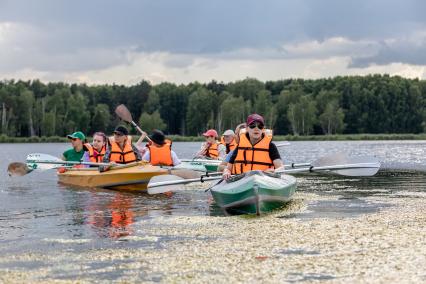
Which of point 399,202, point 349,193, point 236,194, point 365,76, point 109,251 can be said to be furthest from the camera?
point 365,76

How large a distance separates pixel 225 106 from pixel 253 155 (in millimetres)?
81472

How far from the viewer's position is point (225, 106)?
302 feet

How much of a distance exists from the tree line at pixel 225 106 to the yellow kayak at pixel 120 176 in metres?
68.7

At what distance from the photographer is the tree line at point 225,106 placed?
8706 cm

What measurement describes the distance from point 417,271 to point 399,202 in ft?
20.4

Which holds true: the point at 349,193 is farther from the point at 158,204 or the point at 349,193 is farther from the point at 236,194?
the point at 236,194

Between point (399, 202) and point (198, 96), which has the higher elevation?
point (198, 96)

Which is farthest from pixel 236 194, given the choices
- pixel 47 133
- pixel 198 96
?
pixel 198 96

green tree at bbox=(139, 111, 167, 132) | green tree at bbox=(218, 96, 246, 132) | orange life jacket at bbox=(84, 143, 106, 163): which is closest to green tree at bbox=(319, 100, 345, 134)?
green tree at bbox=(218, 96, 246, 132)

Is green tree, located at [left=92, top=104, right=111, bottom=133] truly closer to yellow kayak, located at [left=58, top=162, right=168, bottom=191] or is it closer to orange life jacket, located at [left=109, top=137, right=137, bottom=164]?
yellow kayak, located at [left=58, top=162, right=168, bottom=191]

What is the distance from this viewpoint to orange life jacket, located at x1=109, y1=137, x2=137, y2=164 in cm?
1581

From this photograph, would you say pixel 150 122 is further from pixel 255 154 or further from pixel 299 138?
pixel 255 154

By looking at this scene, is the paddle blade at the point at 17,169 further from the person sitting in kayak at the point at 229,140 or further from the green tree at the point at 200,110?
the green tree at the point at 200,110

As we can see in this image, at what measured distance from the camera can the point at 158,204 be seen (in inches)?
510
